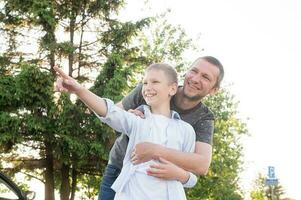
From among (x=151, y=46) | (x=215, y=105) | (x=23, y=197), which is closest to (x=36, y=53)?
(x=151, y=46)

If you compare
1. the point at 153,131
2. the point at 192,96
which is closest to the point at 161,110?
the point at 153,131

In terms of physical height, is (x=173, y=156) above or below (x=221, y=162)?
below

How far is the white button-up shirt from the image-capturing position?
2.60 m

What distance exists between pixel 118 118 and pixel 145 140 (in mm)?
186

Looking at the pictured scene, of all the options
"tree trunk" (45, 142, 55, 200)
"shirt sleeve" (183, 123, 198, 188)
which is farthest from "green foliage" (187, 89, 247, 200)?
"shirt sleeve" (183, 123, 198, 188)

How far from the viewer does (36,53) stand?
19.7 meters

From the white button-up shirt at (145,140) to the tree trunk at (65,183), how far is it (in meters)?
17.1

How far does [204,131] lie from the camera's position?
309cm

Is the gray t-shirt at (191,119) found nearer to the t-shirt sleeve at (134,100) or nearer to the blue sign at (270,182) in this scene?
the t-shirt sleeve at (134,100)

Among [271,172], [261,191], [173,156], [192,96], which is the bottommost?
[173,156]

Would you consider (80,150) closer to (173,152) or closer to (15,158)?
(15,158)

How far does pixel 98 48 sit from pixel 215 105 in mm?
7061

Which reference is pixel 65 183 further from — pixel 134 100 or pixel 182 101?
pixel 182 101

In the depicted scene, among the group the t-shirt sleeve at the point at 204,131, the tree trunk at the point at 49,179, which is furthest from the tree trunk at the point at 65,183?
the t-shirt sleeve at the point at 204,131
